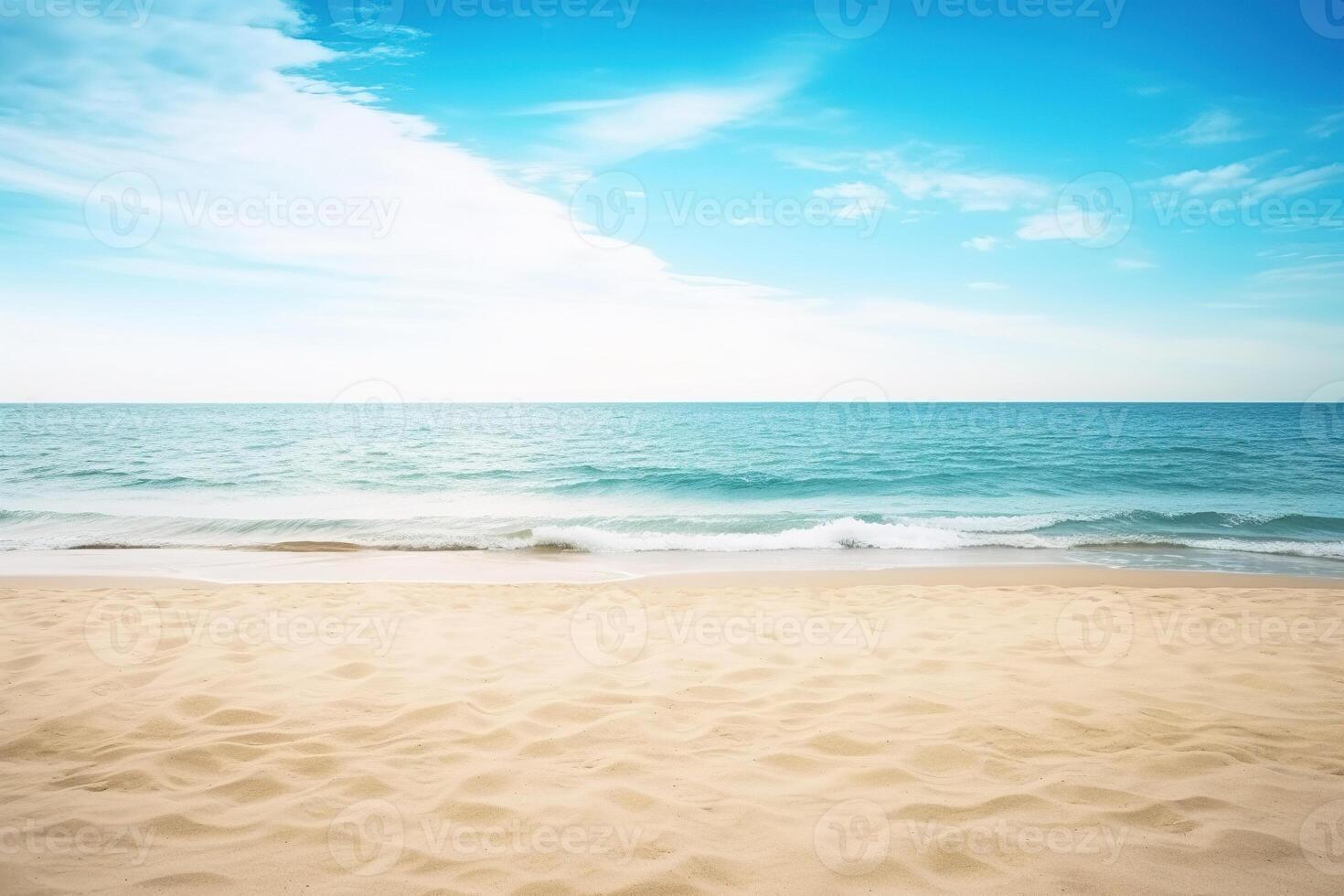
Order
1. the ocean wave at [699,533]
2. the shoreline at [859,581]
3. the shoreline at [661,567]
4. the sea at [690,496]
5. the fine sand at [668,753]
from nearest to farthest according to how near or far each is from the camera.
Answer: the fine sand at [668,753] → the shoreline at [859,581] → the shoreline at [661,567] → the ocean wave at [699,533] → the sea at [690,496]

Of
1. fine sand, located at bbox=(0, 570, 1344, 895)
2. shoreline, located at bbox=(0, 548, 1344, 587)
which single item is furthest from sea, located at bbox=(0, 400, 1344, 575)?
fine sand, located at bbox=(0, 570, 1344, 895)

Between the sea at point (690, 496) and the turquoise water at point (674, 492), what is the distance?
94 millimetres

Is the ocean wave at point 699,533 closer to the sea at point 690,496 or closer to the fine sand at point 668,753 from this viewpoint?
the sea at point 690,496

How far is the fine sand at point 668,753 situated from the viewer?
2877mm

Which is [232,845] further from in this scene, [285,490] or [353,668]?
[285,490]

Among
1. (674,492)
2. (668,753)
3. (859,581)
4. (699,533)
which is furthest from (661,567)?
(674,492)

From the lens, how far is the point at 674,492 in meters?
22.0

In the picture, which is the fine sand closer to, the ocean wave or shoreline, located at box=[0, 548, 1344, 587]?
shoreline, located at box=[0, 548, 1344, 587]

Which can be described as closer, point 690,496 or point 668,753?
point 668,753

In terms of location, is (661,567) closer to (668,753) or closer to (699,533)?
(699,533)

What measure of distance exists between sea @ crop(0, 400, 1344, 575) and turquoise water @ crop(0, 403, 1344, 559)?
0.09m

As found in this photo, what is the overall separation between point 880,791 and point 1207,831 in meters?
1.52

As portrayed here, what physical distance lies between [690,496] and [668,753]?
17.5 metres

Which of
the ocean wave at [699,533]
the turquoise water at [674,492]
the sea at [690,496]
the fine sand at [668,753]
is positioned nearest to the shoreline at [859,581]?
the sea at [690,496]
